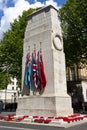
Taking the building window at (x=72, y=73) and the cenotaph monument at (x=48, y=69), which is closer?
the cenotaph monument at (x=48, y=69)

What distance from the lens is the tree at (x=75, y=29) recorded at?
97.3ft

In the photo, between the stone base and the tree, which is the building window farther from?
the stone base

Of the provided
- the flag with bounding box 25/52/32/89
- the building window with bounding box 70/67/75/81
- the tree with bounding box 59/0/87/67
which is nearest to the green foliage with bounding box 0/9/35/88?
the tree with bounding box 59/0/87/67

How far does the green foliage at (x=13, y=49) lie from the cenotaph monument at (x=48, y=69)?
1474 cm

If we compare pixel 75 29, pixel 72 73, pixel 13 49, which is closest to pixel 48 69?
pixel 75 29

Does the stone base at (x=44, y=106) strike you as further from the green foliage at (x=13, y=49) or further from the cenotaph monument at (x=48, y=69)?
the green foliage at (x=13, y=49)

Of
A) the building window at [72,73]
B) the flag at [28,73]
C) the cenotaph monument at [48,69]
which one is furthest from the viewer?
the building window at [72,73]

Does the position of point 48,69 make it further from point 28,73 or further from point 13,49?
point 13,49

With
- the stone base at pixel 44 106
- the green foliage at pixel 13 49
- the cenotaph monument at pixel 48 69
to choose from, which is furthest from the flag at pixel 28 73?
the green foliage at pixel 13 49

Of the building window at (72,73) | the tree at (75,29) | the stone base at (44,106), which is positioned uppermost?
the tree at (75,29)

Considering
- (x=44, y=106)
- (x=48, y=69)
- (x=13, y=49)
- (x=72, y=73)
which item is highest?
(x=13, y=49)

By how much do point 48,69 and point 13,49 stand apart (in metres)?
18.5

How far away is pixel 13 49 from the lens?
3553 cm

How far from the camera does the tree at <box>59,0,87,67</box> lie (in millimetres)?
29655
